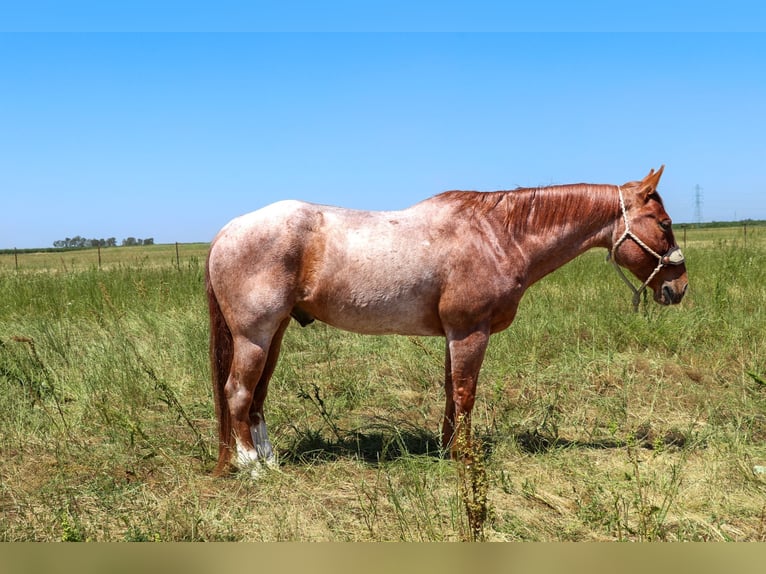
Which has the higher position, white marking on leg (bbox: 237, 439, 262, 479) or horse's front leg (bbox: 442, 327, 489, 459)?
horse's front leg (bbox: 442, 327, 489, 459)

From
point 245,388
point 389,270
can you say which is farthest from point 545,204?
point 245,388

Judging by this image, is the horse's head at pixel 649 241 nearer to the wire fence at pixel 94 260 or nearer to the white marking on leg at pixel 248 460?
the white marking on leg at pixel 248 460

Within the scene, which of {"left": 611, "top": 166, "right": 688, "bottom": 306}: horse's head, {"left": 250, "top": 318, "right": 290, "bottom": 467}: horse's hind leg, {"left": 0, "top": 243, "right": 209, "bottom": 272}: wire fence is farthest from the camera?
{"left": 0, "top": 243, "right": 209, "bottom": 272}: wire fence

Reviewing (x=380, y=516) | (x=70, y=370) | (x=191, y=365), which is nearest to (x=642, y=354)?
(x=380, y=516)

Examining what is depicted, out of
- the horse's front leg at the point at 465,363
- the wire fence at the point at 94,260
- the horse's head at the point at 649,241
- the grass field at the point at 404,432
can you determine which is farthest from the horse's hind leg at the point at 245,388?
the wire fence at the point at 94,260

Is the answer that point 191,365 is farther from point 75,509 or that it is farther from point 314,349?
point 75,509

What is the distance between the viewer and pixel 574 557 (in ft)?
3.43

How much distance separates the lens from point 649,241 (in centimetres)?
429

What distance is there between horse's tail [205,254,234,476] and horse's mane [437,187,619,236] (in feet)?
5.88

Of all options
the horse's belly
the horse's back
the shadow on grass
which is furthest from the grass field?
the horse's back

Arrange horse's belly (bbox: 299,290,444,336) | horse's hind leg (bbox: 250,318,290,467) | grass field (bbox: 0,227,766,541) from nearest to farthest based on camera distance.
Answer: grass field (bbox: 0,227,766,541) → horse's belly (bbox: 299,290,444,336) → horse's hind leg (bbox: 250,318,290,467)

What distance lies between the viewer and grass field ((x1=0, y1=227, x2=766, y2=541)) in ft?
10.4

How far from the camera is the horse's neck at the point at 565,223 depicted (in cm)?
430

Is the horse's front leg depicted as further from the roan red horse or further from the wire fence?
the wire fence
